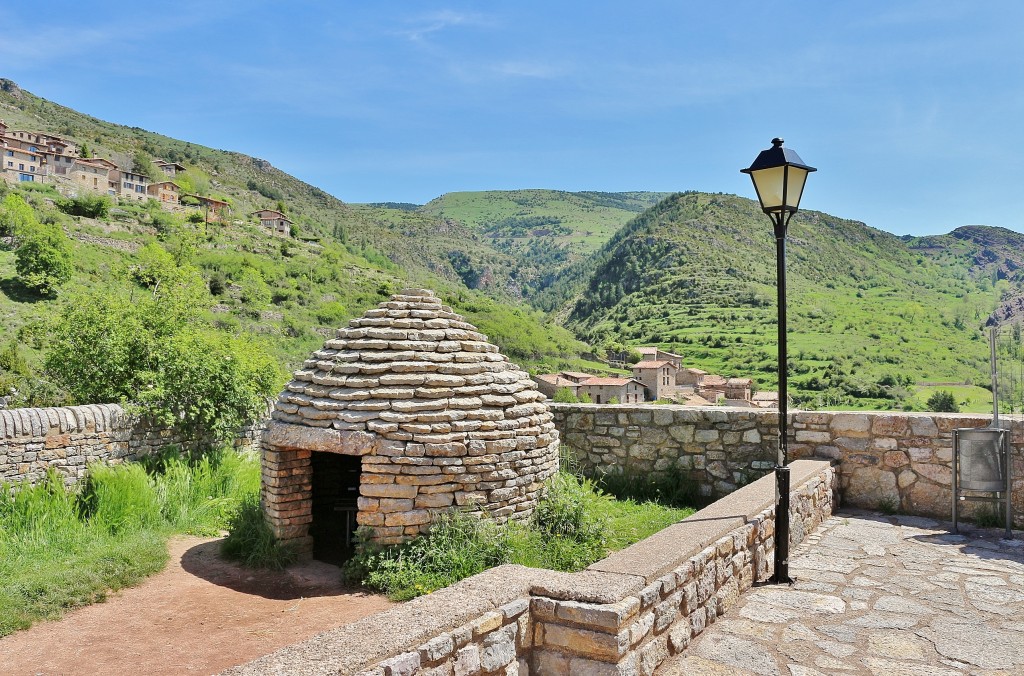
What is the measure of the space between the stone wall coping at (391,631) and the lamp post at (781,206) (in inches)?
97.5

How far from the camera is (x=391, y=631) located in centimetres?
269

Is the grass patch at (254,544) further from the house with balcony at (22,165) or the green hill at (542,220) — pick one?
the green hill at (542,220)

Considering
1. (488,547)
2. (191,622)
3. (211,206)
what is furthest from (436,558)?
Answer: (211,206)

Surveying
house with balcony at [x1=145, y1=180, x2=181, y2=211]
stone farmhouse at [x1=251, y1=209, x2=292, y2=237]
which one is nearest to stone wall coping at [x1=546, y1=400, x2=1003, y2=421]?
stone farmhouse at [x1=251, y1=209, x2=292, y2=237]

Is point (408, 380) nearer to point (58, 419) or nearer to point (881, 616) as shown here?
point (881, 616)

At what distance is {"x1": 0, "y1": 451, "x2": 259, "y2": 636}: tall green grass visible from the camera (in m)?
5.69

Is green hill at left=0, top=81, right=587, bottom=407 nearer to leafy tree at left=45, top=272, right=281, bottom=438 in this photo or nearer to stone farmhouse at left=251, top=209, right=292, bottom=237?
leafy tree at left=45, top=272, right=281, bottom=438

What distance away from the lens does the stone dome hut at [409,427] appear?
5.96 metres

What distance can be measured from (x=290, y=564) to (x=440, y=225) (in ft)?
346

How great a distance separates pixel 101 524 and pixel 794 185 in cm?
796

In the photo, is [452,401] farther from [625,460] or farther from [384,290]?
[384,290]

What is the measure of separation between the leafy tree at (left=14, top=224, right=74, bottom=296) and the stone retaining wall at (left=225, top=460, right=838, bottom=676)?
123 ft

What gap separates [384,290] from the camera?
53.1m

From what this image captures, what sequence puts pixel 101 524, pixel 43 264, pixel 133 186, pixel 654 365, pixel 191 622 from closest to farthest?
pixel 191 622
pixel 101 524
pixel 43 264
pixel 654 365
pixel 133 186
